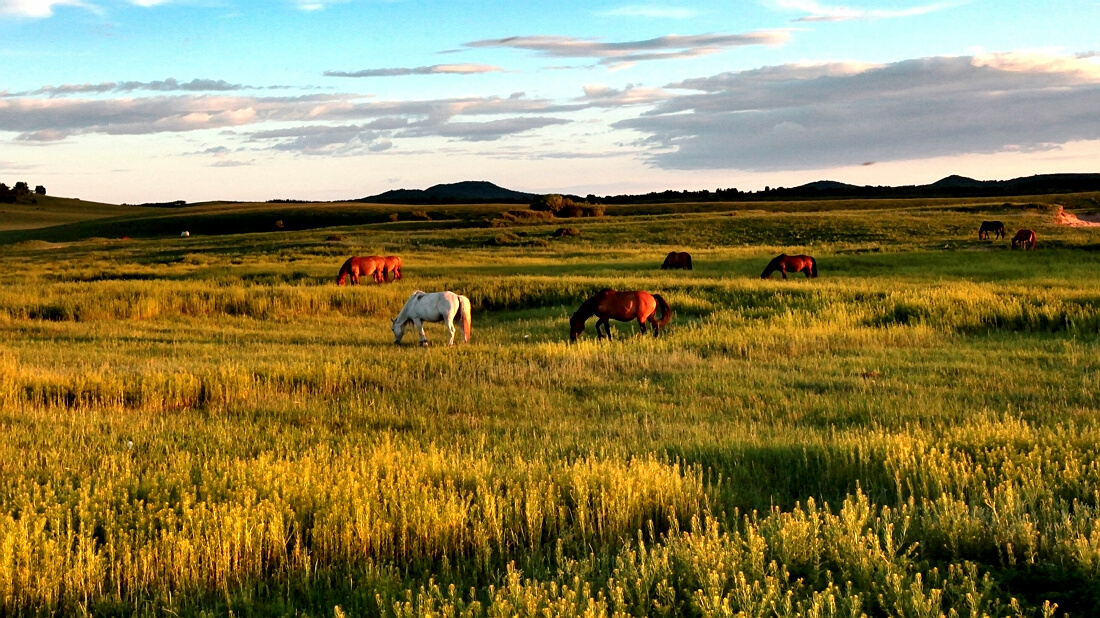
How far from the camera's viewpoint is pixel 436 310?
18594 mm

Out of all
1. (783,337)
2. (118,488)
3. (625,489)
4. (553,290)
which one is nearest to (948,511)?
(625,489)

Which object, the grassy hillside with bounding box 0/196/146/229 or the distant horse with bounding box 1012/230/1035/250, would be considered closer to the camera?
the distant horse with bounding box 1012/230/1035/250

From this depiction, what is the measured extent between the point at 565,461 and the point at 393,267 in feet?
86.3

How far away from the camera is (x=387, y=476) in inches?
305

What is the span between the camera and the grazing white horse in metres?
18.4

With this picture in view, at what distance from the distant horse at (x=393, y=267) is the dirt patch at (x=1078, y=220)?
45.7 metres

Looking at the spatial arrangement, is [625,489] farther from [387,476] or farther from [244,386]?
[244,386]

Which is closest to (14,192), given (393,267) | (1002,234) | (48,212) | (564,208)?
(48,212)

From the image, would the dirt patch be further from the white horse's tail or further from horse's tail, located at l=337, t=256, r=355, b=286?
the white horse's tail

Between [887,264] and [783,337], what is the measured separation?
19865 mm

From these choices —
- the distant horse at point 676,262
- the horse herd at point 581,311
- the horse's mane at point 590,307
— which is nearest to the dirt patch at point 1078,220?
Result: the distant horse at point 676,262

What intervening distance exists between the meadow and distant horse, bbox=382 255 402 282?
28.1 ft

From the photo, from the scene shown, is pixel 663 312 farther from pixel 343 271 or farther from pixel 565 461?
pixel 343 271

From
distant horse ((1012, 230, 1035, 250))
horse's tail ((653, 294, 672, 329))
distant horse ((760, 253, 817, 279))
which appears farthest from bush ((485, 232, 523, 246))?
horse's tail ((653, 294, 672, 329))
